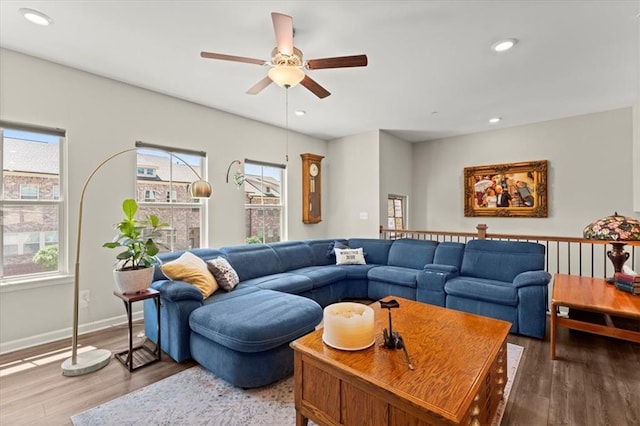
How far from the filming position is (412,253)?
4391mm

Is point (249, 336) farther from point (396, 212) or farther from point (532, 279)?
point (396, 212)

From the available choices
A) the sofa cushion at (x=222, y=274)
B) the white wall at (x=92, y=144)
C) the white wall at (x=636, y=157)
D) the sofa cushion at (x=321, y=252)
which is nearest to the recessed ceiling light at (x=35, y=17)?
the white wall at (x=92, y=144)

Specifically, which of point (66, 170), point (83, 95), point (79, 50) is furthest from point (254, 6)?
point (66, 170)

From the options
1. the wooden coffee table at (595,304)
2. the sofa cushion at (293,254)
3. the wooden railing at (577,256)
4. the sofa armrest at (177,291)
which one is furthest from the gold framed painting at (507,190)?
the sofa armrest at (177,291)

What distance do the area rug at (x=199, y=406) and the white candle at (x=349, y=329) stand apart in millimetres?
705

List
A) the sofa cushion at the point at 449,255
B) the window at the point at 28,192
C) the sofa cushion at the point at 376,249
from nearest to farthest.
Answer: the window at the point at 28,192 → the sofa cushion at the point at 449,255 → the sofa cushion at the point at 376,249

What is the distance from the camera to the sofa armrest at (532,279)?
300cm

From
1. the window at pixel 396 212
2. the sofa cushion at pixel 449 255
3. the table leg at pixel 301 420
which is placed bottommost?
the table leg at pixel 301 420

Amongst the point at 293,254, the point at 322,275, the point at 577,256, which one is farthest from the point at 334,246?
the point at 577,256

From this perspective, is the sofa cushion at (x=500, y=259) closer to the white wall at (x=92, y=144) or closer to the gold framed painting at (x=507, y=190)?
the gold framed painting at (x=507, y=190)

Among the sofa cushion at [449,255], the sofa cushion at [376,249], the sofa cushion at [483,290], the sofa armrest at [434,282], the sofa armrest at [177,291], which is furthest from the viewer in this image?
the sofa cushion at [376,249]

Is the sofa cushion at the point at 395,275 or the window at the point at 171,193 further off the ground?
the window at the point at 171,193

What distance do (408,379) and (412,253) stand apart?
327 centimetres

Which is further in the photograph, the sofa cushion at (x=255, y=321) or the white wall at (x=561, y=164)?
the white wall at (x=561, y=164)
